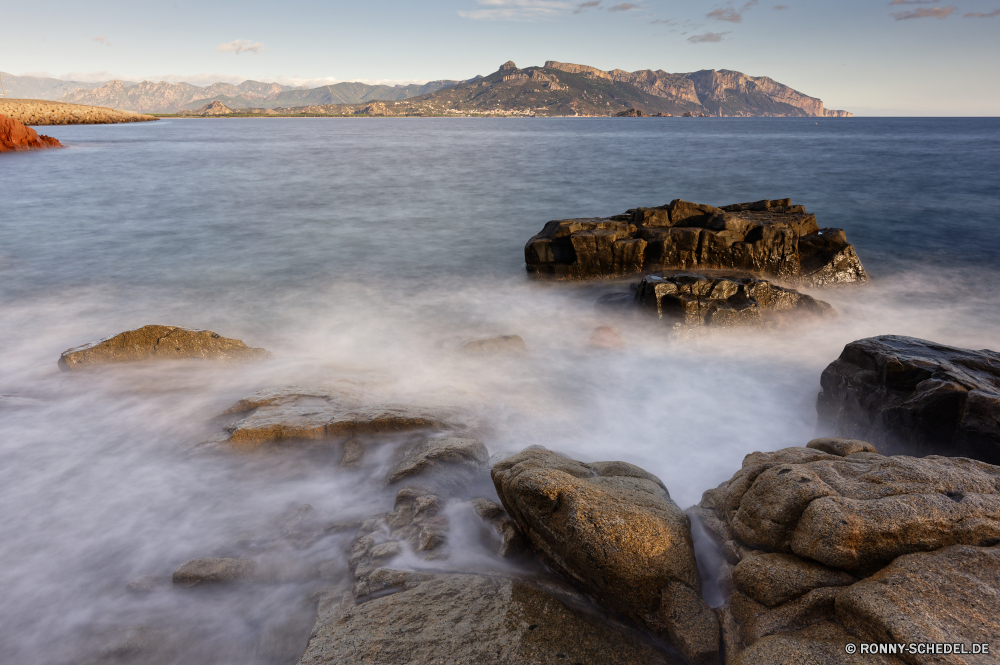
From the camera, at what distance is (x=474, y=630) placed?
3273mm

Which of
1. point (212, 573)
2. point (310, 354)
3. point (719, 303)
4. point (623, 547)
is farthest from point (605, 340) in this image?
point (212, 573)

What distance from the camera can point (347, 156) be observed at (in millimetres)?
46500

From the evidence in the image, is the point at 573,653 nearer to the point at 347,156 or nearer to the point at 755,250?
the point at 755,250

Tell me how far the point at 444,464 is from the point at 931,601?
12.8 feet

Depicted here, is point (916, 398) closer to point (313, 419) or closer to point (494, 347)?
point (494, 347)

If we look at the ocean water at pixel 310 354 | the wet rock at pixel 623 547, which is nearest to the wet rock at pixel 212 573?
the ocean water at pixel 310 354

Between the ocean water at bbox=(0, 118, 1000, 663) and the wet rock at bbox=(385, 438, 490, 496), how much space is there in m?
0.39

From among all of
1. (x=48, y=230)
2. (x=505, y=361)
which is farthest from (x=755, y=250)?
(x=48, y=230)

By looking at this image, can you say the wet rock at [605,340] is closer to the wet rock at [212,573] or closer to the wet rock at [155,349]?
the wet rock at [155,349]

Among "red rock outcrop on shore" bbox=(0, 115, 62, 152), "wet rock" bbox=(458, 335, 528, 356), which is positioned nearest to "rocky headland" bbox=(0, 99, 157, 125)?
"red rock outcrop on shore" bbox=(0, 115, 62, 152)

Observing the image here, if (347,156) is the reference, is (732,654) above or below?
below

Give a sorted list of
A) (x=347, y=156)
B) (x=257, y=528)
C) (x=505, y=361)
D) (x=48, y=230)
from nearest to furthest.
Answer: (x=257, y=528) < (x=505, y=361) < (x=48, y=230) < (x=347, y=156)

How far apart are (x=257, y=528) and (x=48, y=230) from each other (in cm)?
2003

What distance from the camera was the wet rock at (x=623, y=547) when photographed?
11.0 feet
